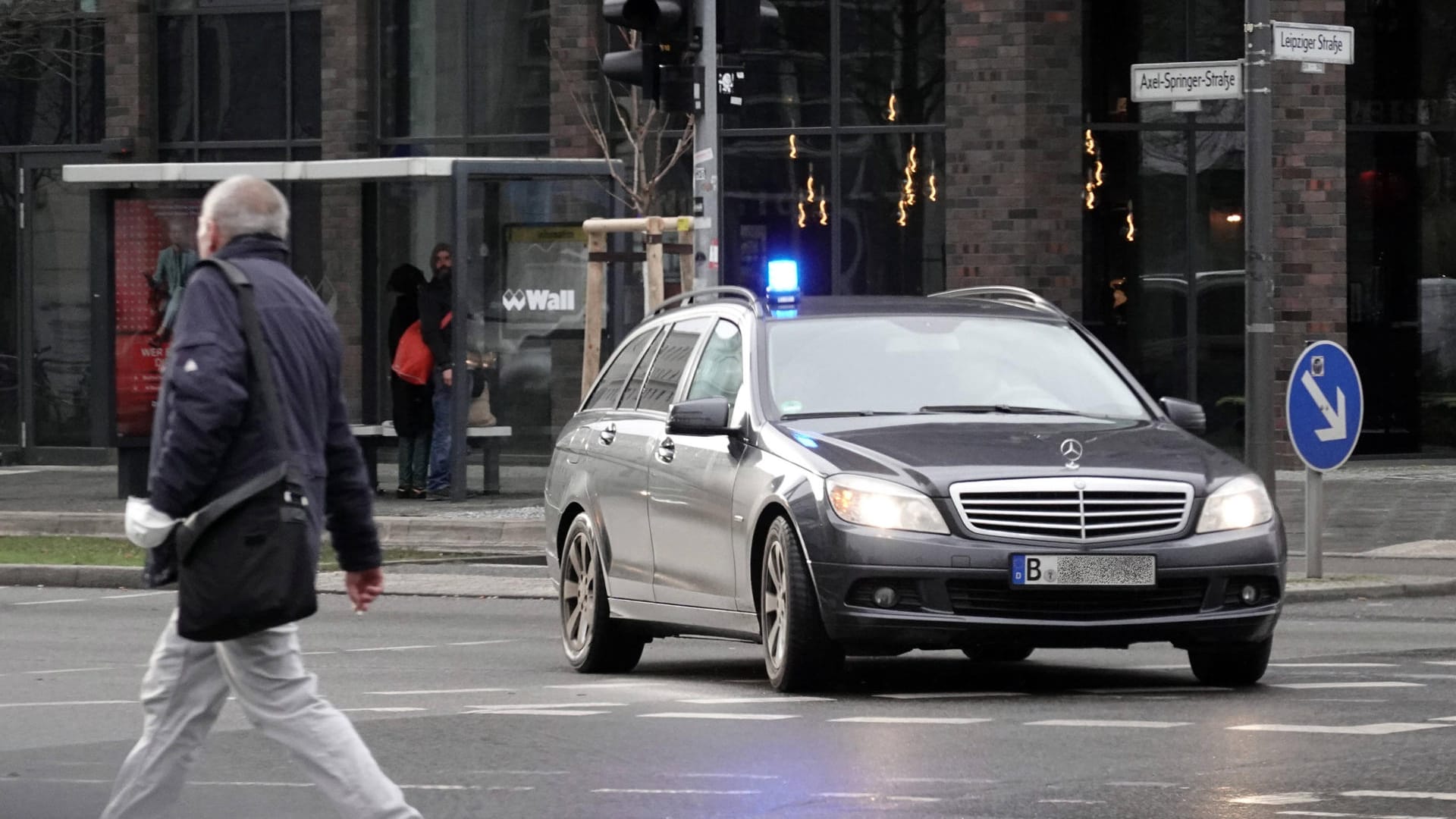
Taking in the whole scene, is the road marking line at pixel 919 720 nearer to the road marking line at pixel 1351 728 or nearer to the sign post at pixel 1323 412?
the road marking line at pixel 1351 728

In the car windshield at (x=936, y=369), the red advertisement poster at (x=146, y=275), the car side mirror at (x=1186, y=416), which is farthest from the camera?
the red advertisement poster at (x=146, y=275)

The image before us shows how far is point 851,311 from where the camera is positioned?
1148cm

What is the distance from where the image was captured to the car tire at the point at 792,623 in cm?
1003

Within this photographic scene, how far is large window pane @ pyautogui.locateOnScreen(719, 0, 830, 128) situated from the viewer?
27016 millimetres

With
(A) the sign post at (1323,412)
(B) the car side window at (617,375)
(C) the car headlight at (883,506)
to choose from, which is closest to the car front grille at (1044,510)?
(C) the car headlight at (883,506)

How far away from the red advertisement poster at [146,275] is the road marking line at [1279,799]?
1805cm

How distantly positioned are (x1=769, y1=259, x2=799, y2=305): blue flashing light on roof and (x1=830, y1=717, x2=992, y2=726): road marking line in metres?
2.65

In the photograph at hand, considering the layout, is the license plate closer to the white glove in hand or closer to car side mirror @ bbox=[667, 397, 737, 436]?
car side mirror @ bbox=[667, 397, 737, 436]

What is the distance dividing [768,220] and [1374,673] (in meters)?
16.8

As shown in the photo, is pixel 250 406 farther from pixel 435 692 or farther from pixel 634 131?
pixel 634 131

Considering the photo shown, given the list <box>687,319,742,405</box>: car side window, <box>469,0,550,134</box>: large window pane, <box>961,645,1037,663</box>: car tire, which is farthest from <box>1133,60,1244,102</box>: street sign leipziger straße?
<box>469,0,550,134</box>: large window pane

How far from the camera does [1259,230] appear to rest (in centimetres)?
1622

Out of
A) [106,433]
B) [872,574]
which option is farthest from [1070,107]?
[872,574]

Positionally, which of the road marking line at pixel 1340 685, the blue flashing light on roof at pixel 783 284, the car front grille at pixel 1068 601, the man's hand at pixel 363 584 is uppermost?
the blue flashing light on roof at pixel 783 284
